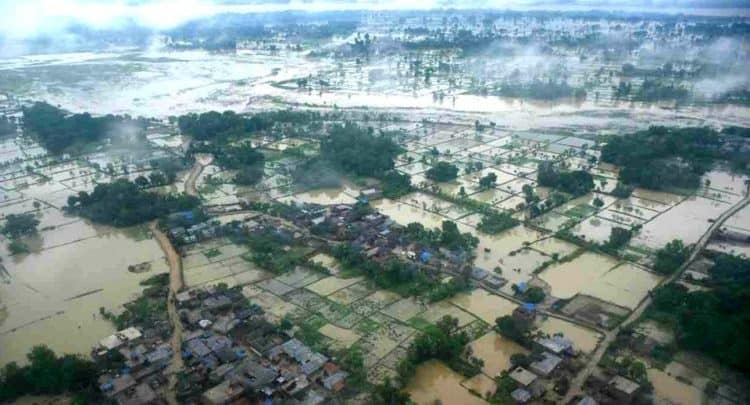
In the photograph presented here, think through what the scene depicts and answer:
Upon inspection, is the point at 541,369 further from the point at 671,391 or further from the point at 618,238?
the point at 618,238

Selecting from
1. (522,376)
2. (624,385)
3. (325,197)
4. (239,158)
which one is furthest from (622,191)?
(239,158)

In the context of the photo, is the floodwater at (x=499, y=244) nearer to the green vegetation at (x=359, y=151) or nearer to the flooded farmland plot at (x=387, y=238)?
the flooded farmland plot at (x=387, y=238)

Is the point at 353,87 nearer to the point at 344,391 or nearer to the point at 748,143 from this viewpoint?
the point at 748,143

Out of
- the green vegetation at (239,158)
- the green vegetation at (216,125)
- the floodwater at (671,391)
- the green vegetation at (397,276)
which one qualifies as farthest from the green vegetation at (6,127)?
the floodwater at (671,391)

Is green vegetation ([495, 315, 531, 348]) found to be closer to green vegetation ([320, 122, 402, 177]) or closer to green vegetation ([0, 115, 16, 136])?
green vegetation ([320, 122, 402, 177])

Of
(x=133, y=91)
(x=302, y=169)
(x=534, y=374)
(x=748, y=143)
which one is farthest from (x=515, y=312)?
(x=133, y=91)

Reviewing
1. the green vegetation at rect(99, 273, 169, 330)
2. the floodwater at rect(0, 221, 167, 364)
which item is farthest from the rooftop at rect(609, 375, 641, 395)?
the floodwater at rect(0, 221, 167, 364)
